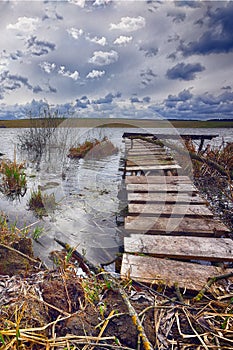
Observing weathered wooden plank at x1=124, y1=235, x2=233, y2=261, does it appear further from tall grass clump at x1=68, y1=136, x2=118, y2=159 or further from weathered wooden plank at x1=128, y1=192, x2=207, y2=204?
tall grass clump at x1=68, y1=136, x2=118, y2=159

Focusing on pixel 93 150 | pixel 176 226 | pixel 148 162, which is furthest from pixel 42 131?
pixel 176 226

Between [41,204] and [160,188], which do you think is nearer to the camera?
[160,188]

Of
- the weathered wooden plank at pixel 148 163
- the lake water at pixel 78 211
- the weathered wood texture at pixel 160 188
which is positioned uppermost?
the weathered wooden plank at pixel 148 163

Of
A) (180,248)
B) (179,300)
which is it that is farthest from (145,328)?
(180,248)

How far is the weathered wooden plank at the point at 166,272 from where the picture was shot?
175 cm

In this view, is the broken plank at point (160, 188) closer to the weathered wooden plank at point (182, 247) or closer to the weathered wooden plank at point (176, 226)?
the weathered wooden plank at point (176, 226)

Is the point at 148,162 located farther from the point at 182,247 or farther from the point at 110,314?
the point at 110,314

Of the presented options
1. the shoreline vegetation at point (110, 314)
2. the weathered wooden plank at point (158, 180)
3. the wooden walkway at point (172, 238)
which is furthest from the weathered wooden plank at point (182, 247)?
the weathered wooden plank at point (158, 180)

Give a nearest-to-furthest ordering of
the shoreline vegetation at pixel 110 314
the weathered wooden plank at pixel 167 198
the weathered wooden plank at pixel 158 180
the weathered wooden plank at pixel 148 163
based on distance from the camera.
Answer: the shoreline vegetation at pixel 110 314 → the weathered wooden plank at pixel 167 198 → the weathered wooden plank at pixel 158 180 → the weathered wooden plank at pixel 148 163

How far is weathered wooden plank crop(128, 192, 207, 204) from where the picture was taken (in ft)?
12.3

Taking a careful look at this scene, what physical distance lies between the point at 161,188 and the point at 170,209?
0.99m

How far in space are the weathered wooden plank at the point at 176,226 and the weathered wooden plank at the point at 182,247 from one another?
227 millimetres

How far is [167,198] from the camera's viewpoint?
3.87 metres

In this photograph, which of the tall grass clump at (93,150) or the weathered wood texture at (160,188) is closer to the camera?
the weathered wood texture at (160,188)
